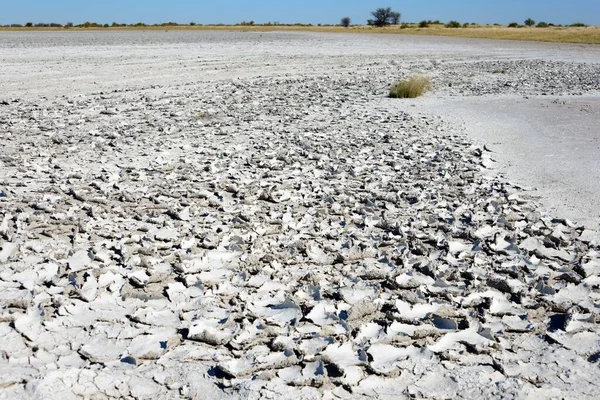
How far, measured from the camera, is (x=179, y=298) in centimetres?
322

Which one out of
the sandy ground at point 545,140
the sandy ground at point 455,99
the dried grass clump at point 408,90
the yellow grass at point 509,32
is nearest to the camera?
the sandy ground at point 545,140

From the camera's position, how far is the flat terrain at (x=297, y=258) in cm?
257

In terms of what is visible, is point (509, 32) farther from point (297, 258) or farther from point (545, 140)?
point (297, 258)

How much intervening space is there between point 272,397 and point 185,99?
9235mm

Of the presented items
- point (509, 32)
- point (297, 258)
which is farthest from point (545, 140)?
point (509, 32)

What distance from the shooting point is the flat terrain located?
2.57m

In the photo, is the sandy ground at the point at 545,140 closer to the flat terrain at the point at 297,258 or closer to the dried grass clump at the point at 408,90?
the flat terrain at the point at 297,258

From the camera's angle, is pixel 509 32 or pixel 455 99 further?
pixel 509 32

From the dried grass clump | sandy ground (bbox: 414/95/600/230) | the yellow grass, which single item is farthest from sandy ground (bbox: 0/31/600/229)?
the yellow grass

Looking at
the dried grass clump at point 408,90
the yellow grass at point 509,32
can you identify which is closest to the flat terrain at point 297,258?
the dried grass clump at point 408,90

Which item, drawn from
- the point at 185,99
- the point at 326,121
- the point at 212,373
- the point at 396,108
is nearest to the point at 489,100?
the point at 396,108

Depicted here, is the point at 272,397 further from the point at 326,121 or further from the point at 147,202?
the point at 326,121

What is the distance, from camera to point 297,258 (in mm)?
3766

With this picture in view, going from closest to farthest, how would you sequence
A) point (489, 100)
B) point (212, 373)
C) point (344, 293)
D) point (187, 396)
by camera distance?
point (187, 396), point (212, 373), point (344, 293), point (489, 100)
